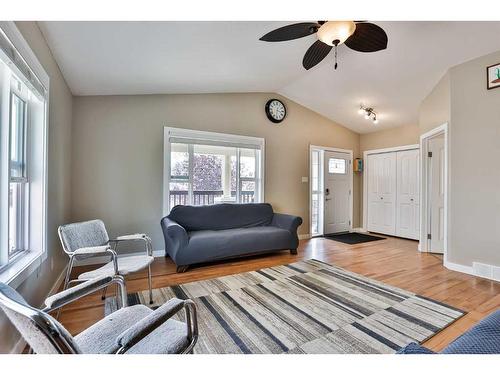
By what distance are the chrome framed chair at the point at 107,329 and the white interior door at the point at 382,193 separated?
530cm

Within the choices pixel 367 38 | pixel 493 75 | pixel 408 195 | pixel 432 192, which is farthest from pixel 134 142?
pixel 408 195

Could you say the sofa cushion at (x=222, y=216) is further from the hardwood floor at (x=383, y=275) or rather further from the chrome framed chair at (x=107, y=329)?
the chrome framed chair at (x=107, y=329)

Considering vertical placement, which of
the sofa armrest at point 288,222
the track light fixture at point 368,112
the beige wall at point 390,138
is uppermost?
the track light fixture at point 368,112

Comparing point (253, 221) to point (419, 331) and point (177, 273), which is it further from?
point (419, 331)

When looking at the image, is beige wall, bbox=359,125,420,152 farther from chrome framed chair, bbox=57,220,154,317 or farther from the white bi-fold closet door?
chrome framed chair, bbox=57,220,154,317

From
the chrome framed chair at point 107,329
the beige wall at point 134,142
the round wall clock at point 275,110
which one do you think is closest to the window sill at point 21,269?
the chrome framed chair at point 107,329

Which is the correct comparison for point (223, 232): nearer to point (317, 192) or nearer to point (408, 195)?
point (317, 192)

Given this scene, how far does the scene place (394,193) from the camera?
5.17 metres

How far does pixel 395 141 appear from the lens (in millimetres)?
5133

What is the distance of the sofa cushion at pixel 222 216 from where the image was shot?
11.5 feet

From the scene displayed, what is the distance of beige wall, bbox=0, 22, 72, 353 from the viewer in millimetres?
1656

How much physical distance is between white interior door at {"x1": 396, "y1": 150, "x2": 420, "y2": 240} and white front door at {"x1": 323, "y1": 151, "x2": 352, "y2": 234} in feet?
3.29

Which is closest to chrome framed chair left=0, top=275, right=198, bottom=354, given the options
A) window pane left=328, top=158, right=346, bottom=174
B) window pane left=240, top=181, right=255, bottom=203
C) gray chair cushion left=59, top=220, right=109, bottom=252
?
gray chair cushion left=59, top=220, right=109, bottom=252

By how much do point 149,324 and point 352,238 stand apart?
4739 mm
